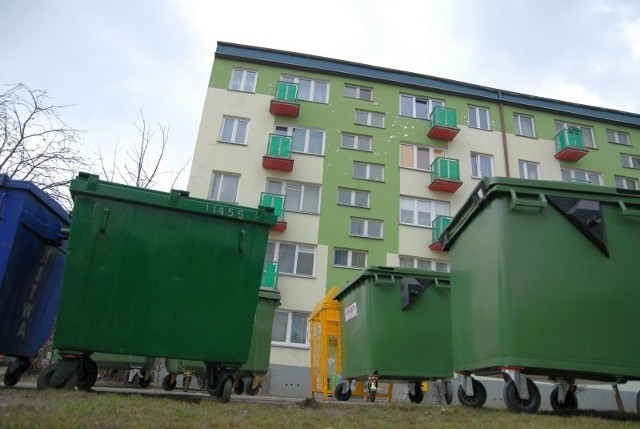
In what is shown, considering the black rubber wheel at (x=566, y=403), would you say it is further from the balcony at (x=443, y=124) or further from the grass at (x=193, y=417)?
the balcony at (x=443, y=124)

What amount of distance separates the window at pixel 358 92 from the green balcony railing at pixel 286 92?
9.50ft

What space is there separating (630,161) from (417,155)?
39.1 ft

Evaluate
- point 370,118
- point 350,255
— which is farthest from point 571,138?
point 350,255

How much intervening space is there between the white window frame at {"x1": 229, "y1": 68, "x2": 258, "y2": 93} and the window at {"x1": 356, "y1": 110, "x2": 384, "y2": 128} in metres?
4.97

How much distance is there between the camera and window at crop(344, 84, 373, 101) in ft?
73.4

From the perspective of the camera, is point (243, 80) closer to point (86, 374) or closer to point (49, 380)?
point (86, 374)

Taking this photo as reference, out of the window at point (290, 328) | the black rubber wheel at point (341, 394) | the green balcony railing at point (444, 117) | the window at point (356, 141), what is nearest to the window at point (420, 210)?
the window at point (356, 141)

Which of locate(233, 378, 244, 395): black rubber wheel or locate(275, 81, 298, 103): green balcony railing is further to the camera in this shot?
locate(275, 81, 298, 103): green balcony railing

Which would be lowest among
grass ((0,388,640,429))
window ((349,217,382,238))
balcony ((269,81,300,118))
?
grass ((0,388,640,429))

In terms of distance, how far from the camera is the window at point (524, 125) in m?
23.5

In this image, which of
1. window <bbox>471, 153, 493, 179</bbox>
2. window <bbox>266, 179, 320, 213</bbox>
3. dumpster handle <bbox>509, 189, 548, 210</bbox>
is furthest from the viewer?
window <bbox>471, 153, 493, 179</bbox>

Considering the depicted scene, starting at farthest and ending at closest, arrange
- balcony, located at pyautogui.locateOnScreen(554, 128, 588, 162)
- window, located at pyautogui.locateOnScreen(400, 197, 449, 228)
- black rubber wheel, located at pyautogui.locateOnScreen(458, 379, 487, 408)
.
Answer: balcony, located at pyautogui.locateOnScreen(554, 128, 588, 162) → window, located at pyautogui.locateOnScreen(400, 197, 449, 228) → black rubber wheel, located at pyautogui.locateOnScreen(458, 379, 487, 408)

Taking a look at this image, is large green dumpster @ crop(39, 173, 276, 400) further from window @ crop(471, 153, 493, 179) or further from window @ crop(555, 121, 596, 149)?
window @ crop(555, 121, 596, 149)

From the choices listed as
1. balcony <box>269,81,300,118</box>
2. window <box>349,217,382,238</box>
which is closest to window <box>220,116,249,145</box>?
balcony <box>269,81,300,118</box>
